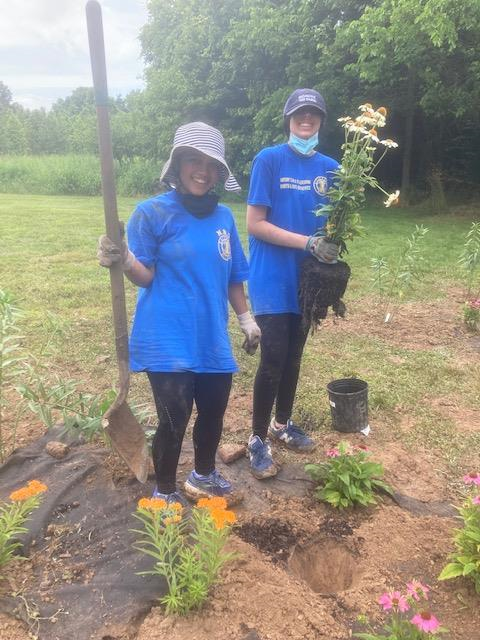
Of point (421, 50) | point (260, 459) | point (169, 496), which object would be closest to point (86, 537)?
point (169, 496)

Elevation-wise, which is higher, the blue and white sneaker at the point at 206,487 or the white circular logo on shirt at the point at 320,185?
the white circular logo on shirt at the point at 320,185

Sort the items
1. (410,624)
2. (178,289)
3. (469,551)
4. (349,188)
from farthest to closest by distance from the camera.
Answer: (349,188) → (178,289) → (469,551) → (410,624)

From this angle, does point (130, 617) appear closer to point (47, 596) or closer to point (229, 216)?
point (47, 596)

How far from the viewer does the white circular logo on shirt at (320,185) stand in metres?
2.98

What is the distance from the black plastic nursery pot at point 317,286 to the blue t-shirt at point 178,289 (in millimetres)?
596

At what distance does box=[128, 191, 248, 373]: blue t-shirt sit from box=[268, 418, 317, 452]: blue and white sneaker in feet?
3.93

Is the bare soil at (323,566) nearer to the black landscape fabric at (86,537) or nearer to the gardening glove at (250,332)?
the black landscape fabric at (86,537)

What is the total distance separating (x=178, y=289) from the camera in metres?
2.42

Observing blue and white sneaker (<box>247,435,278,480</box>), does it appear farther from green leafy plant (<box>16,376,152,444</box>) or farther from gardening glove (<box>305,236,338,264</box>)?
gardening glove (<box>305,236,338,264</box>)

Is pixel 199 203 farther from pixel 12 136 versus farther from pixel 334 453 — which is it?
pixel 12 136

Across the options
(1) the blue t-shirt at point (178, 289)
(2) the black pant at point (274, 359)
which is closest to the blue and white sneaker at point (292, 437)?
(2) the black pant at point (274, 359)

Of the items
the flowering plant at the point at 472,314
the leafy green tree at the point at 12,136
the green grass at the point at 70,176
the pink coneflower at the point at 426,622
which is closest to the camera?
the pink coneflower at the point at 426,622

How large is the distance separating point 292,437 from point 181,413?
1.26 meters

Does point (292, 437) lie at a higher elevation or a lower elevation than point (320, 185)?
lower
